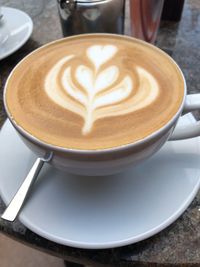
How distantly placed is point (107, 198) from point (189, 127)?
130 mm

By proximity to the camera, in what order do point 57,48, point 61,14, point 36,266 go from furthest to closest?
point 36,266 → point 61,14 → point 57,48

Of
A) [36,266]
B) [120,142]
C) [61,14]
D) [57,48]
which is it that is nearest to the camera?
[120,142]

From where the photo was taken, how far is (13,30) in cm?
69

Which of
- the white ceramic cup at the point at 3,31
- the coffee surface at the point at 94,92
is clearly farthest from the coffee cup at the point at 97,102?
the white ceramic cup at the point at 3,31

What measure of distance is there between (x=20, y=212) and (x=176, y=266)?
0.18 metres

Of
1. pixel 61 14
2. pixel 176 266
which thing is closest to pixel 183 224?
pixel 176 266

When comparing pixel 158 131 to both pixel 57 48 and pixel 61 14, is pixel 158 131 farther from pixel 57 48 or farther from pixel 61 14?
pixel 61 14

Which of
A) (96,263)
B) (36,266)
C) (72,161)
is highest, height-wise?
(72,161)

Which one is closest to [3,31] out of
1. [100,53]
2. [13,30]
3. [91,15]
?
[13,30]

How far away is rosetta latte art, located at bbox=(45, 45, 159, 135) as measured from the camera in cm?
36

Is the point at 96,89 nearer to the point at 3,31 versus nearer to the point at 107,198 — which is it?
the point at 107,198

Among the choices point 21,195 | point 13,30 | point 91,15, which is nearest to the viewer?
point 21,195

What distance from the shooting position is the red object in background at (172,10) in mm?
690

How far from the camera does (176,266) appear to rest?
0.34 meters
